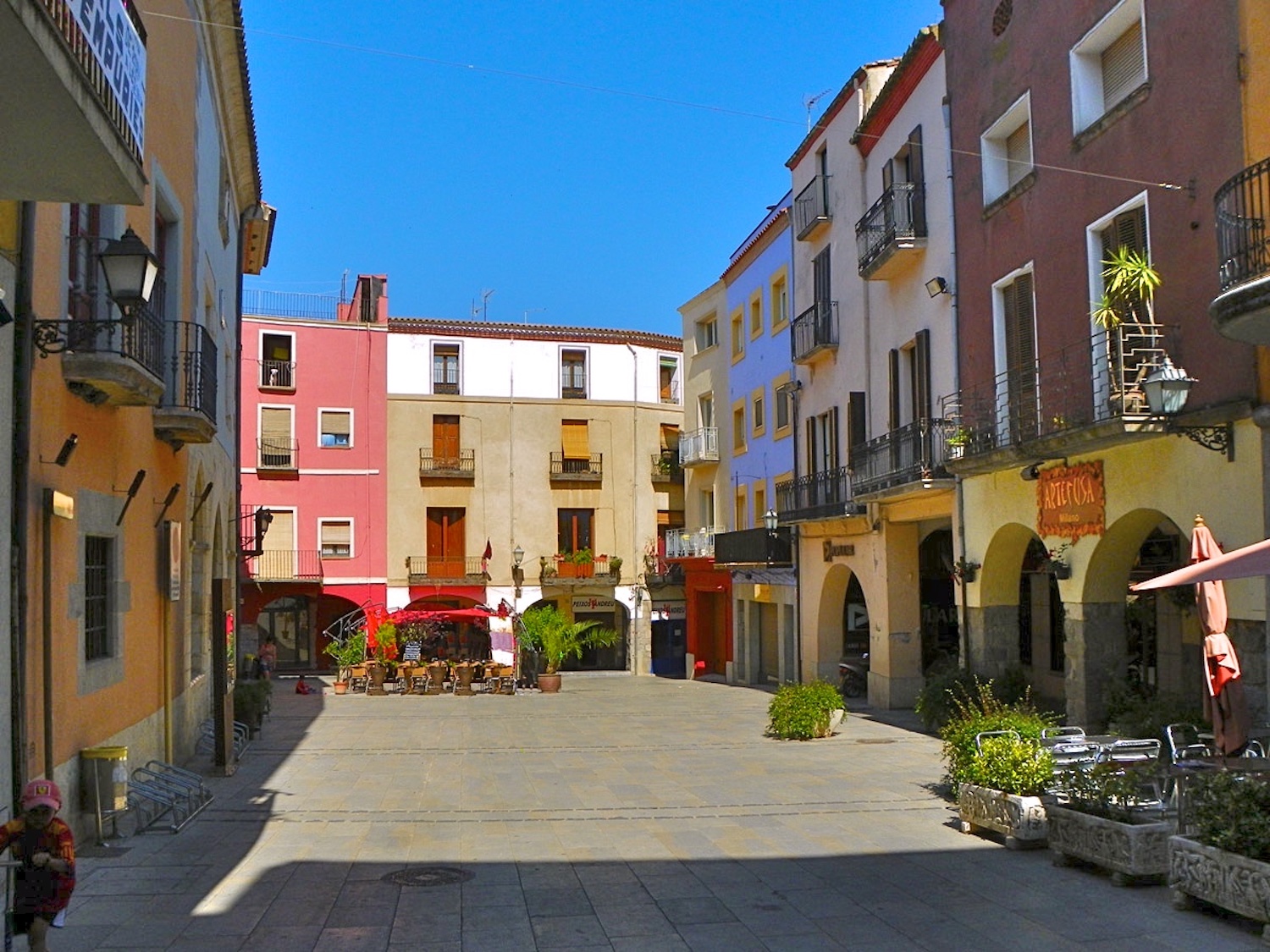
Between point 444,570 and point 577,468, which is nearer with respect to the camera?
point 444,570

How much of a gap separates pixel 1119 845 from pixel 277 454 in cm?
3621

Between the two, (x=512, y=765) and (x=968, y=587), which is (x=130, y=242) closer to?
(x=512, y=765)

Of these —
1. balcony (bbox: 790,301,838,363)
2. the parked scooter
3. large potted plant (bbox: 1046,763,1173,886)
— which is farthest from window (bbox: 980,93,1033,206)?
the parked scooter

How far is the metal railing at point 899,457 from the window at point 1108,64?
5.67 metres

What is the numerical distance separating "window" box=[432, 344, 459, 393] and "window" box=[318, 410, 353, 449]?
10.9 feet

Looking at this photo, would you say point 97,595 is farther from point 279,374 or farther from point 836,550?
point 279,374

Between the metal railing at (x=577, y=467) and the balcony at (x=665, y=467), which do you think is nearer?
the metal railing at (x=577, y=467)

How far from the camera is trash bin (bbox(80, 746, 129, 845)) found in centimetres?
1057

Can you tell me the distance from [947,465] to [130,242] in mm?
12425

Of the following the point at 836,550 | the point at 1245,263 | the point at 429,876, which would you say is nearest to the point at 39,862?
the point at 429,876

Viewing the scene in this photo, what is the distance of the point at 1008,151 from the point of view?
59.6 ft

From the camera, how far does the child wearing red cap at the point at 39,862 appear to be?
6723 millimetres

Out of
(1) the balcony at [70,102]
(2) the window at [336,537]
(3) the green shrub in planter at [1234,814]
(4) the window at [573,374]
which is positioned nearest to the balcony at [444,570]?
(2) the window at [336,537]

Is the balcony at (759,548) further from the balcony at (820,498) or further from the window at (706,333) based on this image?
the window at (706,333)
